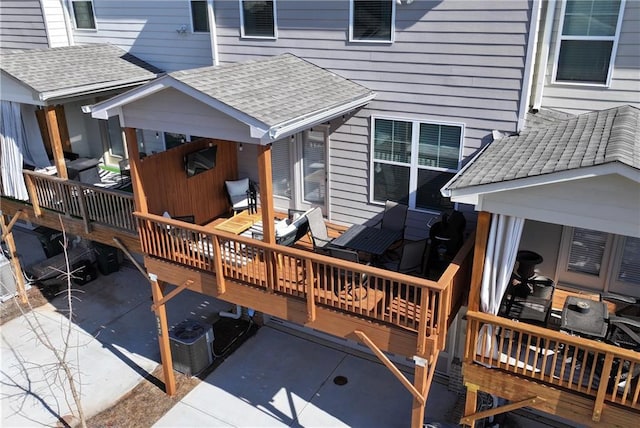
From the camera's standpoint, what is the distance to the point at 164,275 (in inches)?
333

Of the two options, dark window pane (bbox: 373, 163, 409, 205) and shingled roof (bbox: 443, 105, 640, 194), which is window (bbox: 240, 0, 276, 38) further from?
shingled roof (bbox: 443, 105, 640, 194)

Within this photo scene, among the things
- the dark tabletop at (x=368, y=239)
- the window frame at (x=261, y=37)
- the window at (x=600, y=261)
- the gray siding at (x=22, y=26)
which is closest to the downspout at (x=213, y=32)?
the window frame at (x=261, y=37)

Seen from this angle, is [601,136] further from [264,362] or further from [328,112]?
[264,362]

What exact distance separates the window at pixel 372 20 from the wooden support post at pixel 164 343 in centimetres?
534

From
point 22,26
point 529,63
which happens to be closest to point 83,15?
point 22,26

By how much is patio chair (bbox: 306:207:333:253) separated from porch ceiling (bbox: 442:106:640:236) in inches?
111

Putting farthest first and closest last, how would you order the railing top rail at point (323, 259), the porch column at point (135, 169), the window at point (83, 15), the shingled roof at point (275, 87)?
the window at point (83, 15) < the porch column at point (135, 169) < the shingled roof at point (275, 87) < the railing top rail at point (323, 259)

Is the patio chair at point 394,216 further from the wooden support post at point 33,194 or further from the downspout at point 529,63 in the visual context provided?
the wooden support post at point 33,194

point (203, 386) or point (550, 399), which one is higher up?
point (550, 399)

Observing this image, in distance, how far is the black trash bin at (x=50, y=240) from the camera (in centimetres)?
1343

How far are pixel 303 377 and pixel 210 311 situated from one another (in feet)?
10.1

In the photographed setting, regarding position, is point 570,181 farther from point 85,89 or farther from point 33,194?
point 33,194

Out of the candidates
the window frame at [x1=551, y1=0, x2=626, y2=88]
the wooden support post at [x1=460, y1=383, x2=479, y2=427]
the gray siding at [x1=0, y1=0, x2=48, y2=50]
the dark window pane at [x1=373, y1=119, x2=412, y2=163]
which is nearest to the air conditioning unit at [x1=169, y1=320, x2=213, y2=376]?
the dark window pane at [x1=373, y1=119, x2=412, y2=163]

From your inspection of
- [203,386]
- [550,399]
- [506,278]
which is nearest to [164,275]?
[203,386]
